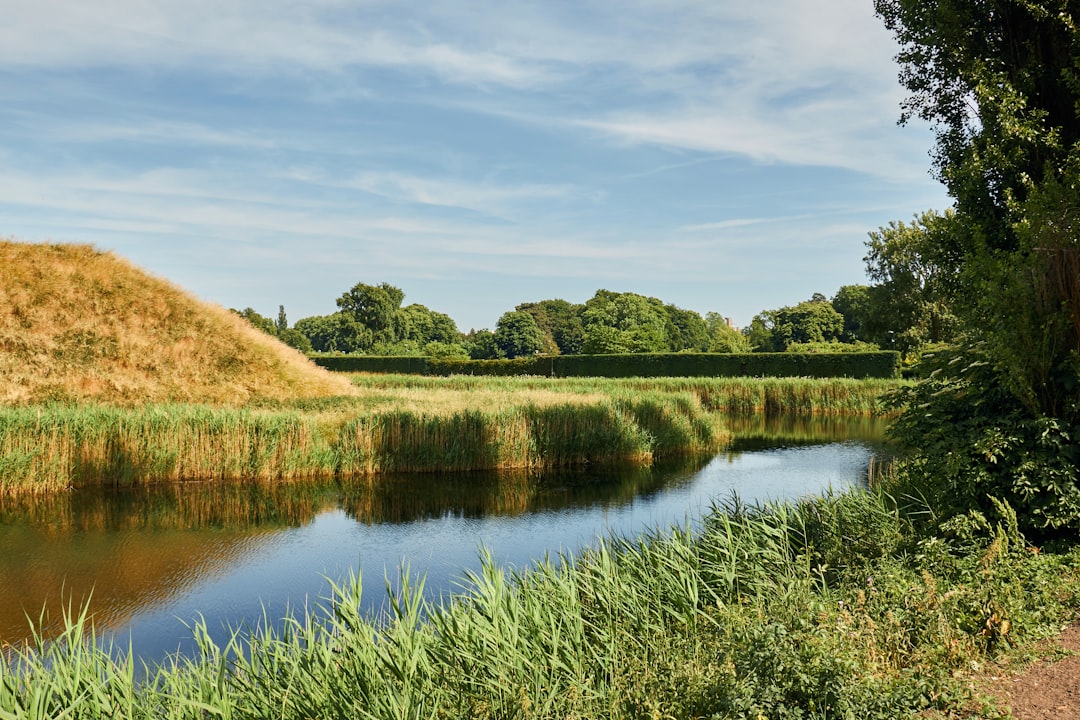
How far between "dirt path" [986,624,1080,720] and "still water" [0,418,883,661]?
10.1 feet

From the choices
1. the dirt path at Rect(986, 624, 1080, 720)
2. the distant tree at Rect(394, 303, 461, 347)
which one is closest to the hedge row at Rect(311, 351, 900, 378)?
the distant tree at Rect(394, 303, 461, 347)

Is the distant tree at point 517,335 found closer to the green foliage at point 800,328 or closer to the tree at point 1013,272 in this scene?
the green foliage at point 800,328

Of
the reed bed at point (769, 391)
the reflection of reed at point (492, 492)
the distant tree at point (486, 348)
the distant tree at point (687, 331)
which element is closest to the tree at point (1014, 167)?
the reflection of reed at point (492, 492)

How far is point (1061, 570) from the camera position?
529 centimetres

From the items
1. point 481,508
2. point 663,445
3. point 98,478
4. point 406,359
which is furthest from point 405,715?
point 406,359

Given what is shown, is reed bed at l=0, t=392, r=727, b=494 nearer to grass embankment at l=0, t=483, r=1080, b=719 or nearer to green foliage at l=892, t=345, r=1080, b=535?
grass embankment at l=0, t=483, r=1080, b=719

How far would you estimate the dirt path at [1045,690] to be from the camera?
11.6ft

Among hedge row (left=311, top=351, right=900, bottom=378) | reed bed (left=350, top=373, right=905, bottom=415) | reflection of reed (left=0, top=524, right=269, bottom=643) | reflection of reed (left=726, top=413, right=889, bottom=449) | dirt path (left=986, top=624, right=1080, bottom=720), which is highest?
hedge row (left=311, top=351, right=900, bottom=378)

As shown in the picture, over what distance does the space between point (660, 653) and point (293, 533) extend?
734 centimetres

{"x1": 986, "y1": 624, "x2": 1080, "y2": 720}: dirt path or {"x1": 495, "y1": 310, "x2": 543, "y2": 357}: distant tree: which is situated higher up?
{"x1": 495, "y1": 310, "x2": 543, "y2": 357}: distant tree

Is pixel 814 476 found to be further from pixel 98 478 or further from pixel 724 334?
pixel 724 334

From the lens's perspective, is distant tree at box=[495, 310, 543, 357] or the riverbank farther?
distant tree at box=[495, 310, 543, 357]

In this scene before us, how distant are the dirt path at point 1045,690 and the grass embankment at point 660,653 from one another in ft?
0.47

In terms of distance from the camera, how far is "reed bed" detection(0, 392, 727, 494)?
1247 centimetres
